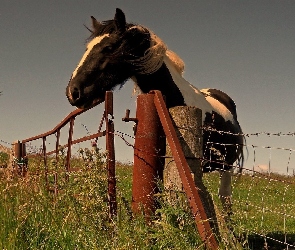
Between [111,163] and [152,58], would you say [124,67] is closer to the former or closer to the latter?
[152,58]

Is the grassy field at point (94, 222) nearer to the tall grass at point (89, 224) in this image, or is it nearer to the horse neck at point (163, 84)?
the tall grass at point (89, 224)

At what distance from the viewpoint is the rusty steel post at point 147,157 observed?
407cm

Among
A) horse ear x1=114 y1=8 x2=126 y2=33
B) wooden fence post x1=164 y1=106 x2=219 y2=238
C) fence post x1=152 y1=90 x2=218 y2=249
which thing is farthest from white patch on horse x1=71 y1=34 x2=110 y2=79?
fence post x1=152 y1=90 x2=218 y2=249

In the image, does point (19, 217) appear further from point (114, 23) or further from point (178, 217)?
point (114, 23)

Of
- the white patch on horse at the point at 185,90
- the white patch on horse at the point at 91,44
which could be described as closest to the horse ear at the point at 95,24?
the white patch on horse at the point at 91,44

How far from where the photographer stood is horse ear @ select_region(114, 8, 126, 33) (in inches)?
244

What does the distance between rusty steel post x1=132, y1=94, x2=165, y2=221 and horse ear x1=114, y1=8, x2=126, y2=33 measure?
243cm

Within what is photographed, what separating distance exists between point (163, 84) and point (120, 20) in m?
1.09

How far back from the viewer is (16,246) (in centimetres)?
371

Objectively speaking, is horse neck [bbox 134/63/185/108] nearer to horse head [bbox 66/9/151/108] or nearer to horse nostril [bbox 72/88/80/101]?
horse head [bbox 66/9/151/108]

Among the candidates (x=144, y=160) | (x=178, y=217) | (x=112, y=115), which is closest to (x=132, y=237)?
(x=178, y=217)

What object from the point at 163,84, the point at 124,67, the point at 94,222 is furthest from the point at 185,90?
the point at 94,222

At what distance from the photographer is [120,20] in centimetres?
627

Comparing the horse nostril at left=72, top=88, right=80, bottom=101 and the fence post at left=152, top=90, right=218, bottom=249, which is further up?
the horse nostril at left=72, top=88, right=80, bottom=101
